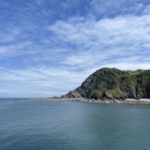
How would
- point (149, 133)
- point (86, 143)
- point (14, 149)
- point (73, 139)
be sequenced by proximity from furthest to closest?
1. point (149, 133)
2. point (73, 139)
3. point (86, 143)
4. point (14, 149)

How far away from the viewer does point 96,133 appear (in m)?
63.5

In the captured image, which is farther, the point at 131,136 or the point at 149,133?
the point at 149,133

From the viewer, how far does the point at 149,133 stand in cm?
6381

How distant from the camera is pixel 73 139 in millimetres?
55656

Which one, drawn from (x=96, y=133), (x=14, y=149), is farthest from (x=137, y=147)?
(x=14, y=149)

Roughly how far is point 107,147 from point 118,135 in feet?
42.7

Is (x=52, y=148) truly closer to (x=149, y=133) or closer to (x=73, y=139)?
(x=73, y=139)

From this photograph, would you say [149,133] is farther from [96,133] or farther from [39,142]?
[39,142]

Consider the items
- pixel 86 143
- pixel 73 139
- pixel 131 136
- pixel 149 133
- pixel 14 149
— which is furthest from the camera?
pixel 149 133

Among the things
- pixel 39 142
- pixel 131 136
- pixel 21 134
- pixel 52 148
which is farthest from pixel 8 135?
pixel 131 136

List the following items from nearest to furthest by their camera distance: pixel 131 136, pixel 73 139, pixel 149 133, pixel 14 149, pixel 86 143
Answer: pixel 14 149 < pixel 86 143 < pixel 73 139 < pixel 131 136 < pixel 149 133

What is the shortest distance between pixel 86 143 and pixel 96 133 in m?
12.1

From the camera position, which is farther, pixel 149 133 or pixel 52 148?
pixel 149 133

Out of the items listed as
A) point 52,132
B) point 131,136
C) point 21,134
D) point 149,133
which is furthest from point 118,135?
point 21,134
